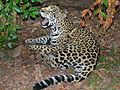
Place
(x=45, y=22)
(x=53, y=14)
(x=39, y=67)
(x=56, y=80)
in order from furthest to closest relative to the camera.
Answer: (x=45, y=22) < (x=53, y=14) < (x=39, y=67) < (x=56, y=80)

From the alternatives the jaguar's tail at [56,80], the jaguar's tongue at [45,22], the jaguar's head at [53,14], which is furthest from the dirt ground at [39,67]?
the jaguar's head at [53,14]

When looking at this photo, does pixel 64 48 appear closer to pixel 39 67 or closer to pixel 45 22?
pixel 39 67

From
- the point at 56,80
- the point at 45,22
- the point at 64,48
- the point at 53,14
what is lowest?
the point at 56,80

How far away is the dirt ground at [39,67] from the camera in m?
5.66

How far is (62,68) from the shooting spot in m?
5.93

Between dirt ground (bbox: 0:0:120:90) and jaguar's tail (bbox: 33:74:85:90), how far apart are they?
0.26 ft

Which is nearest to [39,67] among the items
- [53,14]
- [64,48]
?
[64,48]

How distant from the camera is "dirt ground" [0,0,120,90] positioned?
18.6 feet

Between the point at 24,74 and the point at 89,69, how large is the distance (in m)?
1.01

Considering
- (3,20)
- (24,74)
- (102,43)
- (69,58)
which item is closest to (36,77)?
(24,74)

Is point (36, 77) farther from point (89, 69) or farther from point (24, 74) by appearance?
point (89, 69)

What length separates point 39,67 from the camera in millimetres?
5965

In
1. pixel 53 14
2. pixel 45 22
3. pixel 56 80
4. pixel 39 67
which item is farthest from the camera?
pixel 45 22

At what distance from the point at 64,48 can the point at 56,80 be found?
681 millimetres
